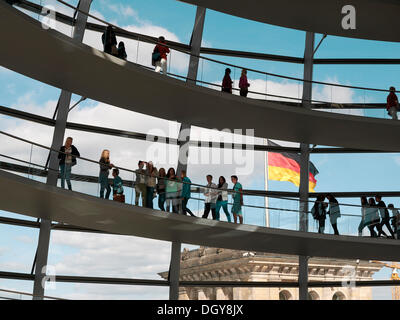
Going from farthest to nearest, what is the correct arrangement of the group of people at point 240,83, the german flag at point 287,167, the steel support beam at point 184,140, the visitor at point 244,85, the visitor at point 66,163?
1. the german flag at point 287,167
2. the steel support beam at point 184,140
3. the visitor at point 244,85
4. the group of people at point 240,83
5. the visitor at point 66,163

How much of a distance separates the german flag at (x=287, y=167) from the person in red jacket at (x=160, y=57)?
637 cm

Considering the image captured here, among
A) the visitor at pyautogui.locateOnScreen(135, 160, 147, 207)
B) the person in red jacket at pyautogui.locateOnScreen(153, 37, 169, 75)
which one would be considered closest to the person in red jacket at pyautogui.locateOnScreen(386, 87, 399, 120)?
the person in red jacket at pyautogui.locateOnScreen(153, 37, 169, 75)

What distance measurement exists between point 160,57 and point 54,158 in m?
4.78

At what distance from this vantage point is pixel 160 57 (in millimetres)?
19625

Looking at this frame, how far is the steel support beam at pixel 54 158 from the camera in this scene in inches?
759

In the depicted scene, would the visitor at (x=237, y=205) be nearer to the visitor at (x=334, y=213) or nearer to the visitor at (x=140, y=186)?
the visitor at (x=140, y=186)

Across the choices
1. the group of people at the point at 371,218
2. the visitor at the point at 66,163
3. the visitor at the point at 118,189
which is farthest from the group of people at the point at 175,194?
the group of people at the point at 371,218

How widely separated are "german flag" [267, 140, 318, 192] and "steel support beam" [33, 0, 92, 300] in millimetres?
8121

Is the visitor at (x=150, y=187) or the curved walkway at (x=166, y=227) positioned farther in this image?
the visitor at (x=150, y=187)

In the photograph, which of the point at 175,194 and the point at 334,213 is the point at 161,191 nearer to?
the point at 175,194

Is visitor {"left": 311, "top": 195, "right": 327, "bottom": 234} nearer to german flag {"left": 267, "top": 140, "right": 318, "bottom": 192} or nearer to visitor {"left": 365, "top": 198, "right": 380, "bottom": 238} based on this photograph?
visitor {"left": 365, "top": 198, "right": 380, "bottom": 238}

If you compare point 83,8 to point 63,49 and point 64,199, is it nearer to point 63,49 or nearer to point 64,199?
point 63,49

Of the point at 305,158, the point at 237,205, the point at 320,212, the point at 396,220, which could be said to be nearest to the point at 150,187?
the point at 237,205
